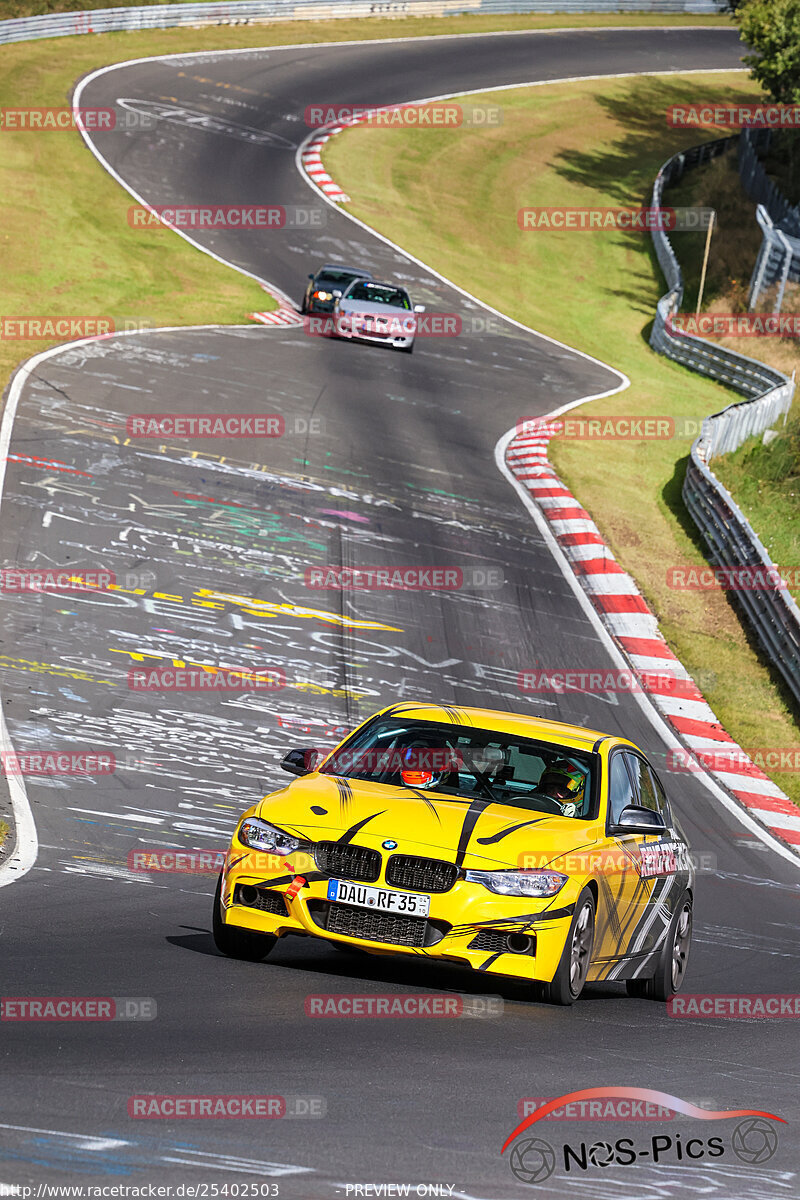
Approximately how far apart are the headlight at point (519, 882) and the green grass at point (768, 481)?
711 inches

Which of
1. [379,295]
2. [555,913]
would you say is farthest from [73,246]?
[555,913]

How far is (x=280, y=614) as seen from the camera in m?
17.7

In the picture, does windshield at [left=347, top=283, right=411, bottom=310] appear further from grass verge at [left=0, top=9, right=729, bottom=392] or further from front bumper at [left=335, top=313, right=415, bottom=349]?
grass verge at [left=0, top=9, right=729, bottom=392]

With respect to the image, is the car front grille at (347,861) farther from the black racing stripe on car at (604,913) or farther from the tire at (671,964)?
the tire at (671,964)

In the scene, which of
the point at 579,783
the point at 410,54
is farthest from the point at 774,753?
the point at 410,54

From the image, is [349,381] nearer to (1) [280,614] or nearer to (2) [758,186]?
(1) [280,614]

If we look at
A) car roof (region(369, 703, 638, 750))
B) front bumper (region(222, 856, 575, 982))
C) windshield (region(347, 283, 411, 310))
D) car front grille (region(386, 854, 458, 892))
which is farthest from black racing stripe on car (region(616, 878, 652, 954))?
windshield (region(347, 283, 411, 310))

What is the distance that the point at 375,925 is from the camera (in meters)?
7.60

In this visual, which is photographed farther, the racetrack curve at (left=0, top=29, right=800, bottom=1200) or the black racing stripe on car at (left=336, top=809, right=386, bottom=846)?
the black racing stripe on car at (left=336, top=809, right=386, bottom=846)

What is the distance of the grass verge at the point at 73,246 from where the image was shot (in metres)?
33.0

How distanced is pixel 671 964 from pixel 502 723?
5.39 ft

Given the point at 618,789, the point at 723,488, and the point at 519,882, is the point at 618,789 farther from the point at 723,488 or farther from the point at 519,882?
the point at 723,488

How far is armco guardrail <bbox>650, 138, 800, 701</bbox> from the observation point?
1980 cm

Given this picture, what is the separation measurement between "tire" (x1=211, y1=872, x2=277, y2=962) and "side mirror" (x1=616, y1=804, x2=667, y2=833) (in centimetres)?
181
